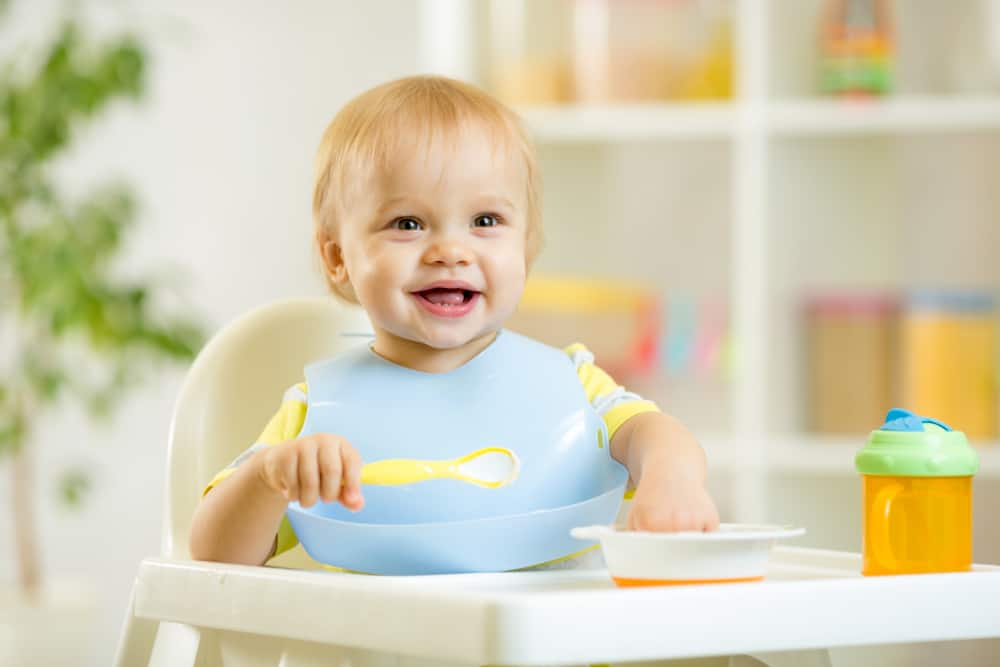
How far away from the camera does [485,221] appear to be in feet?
2.98

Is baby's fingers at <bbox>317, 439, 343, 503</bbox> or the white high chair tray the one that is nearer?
the white high chair tray

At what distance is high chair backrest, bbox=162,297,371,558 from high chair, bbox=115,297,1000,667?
9.1 inches

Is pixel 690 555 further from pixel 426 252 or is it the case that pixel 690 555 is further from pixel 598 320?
pixel 598 320

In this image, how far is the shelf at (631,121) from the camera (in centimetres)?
246

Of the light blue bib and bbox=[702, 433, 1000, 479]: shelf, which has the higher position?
the light blue bib

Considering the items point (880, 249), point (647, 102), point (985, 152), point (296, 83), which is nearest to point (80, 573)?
point (296, 83)

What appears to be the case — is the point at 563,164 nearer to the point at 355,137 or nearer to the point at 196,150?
the point at 196,150

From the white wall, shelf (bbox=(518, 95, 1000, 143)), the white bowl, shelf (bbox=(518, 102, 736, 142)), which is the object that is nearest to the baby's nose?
the white bowl

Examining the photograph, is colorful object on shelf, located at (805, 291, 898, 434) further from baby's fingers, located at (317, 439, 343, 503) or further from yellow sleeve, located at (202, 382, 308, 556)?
baby's fingers, located at (317, 439, 343, 503)

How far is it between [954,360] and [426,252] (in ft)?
5.63

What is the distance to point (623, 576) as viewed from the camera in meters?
0.72

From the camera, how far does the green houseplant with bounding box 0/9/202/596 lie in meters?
2.44

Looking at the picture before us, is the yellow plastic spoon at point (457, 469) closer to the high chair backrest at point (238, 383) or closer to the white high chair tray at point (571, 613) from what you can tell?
the white high chair tray at point (571, 613)

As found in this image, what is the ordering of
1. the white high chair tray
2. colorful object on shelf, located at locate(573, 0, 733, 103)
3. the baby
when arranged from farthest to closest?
colorful object on shelf, located at locate(573, 0, 733, 103) < the baby < the white high chair tray
